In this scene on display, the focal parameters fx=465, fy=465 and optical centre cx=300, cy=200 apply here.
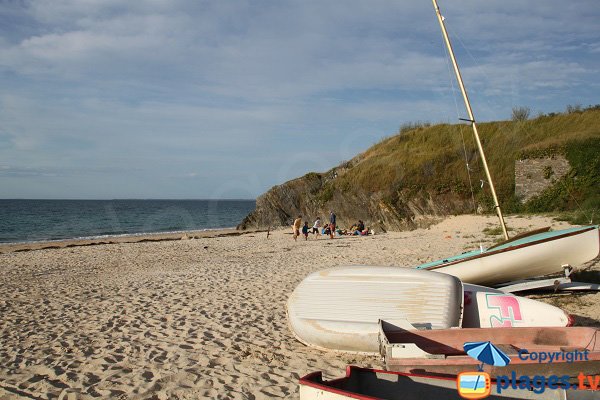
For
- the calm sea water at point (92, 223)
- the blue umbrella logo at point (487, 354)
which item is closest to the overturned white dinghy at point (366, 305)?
the blue umbrella logo at point (487, 354)

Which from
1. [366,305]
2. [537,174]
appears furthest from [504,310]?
[537,174]

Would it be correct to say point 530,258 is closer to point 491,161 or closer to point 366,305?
point 366,305

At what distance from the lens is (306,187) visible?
42.0m

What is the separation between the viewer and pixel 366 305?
265 inches

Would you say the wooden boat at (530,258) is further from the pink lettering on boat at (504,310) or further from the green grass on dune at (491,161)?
the green grass on dune at (491,161)

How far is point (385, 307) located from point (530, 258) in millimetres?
4130

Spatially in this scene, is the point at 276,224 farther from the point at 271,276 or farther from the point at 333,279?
the point at 333,279

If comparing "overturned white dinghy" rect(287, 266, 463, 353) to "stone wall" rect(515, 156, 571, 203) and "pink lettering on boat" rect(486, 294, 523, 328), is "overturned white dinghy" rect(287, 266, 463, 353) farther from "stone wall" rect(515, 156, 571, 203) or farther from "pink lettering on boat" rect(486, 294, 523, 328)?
"stone wall" rect(515, 156, 571, 203)

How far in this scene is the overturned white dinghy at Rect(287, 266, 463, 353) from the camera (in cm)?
646

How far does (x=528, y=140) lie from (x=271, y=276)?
24.2m

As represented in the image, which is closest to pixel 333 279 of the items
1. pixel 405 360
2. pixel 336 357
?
pixel 336 357

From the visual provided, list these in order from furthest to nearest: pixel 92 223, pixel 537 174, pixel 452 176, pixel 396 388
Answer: pixel 92 223 < pixel 452 176 < pixel 537 174 < pixel 396 388

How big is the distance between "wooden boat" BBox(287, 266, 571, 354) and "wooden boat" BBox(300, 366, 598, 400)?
187cm

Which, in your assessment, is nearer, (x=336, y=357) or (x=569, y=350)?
(x=569, y=350)
